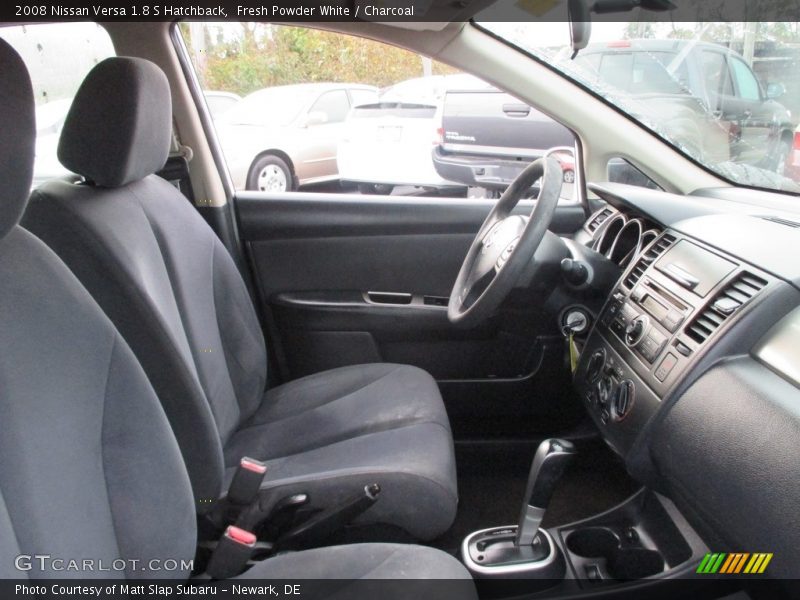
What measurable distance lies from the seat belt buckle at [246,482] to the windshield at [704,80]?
124 cm

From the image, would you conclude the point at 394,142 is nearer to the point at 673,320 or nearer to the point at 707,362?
the point at 673,320

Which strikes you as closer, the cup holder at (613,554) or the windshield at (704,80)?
the cup holder at (613,554)

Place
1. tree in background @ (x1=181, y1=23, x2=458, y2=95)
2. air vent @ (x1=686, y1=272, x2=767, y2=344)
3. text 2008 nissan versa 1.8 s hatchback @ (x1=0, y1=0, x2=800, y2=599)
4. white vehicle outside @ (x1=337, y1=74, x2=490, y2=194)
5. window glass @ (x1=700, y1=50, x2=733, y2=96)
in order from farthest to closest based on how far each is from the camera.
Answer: white vehicle outside @ (x1=337, y1=74, x2=490, y2=194) → tree in background @ (x1=181, y1=23, x2=458, y2=95) → window glass @ (x1=700, y1=50, x2=733, y2=96) → air vent @ (x1=686, y1=272, x2=767, y2=344) → text 2008 nissan versa 1.8 s hatchback @ (x1=0, y1=0, x2=800, y2=599)

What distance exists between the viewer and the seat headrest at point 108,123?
1.21 metres

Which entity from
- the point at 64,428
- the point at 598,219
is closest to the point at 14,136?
the point at 64,428

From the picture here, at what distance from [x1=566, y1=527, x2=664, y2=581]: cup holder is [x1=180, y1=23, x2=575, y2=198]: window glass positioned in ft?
3.31

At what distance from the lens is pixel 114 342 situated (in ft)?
3.06

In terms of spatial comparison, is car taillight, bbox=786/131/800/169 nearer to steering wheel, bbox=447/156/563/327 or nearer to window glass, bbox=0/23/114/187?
steering wheel, bbox=447/156/563/327

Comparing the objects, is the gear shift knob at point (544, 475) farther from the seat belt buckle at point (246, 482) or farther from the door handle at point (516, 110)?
the door handle at point (516, 110)

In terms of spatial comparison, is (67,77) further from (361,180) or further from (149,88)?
(361,180)

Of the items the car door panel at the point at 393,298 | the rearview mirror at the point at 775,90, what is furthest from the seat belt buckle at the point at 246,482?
the rearview mirror at the point at 775,90

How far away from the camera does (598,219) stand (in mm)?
1874

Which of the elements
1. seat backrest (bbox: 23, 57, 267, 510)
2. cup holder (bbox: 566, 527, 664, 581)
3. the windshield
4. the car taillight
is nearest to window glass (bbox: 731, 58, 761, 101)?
the windshield

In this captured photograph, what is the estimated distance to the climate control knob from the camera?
1.34 metres
